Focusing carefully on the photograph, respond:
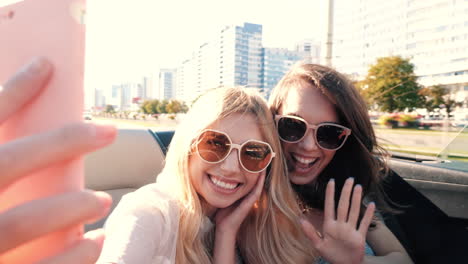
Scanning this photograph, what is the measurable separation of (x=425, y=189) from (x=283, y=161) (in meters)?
1.33

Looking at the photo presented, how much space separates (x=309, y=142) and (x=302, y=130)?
69 millimetres

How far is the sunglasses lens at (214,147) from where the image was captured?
4.79 ft

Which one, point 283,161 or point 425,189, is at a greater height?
point 283,161

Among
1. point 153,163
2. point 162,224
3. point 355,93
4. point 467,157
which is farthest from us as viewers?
point 467,157

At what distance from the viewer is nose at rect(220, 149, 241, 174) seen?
146 cm

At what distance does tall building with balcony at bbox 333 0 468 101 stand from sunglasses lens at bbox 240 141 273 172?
41.3 meters

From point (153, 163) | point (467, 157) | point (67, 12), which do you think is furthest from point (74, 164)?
point (467, 157)

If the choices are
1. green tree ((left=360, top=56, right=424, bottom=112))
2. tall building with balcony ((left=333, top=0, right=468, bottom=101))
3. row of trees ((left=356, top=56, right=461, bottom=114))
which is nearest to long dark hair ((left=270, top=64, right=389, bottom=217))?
row of trees ((left=356, top=56, right=461, bottom=114))

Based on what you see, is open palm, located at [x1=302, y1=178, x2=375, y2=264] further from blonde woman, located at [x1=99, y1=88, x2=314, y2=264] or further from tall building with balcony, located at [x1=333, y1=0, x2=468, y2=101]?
tall building with balcony, located at [x1=333, y1=0, x2=468, y2=101]

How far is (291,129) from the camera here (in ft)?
5.74

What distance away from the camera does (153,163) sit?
2.44m

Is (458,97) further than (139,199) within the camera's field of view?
Yes

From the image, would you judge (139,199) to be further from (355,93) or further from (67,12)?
(355,93)

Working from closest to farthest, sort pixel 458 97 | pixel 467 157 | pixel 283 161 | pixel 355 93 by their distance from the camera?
pixel 283 161 < pixel 355 93 < pixel 467 157 < pixel 458 97
